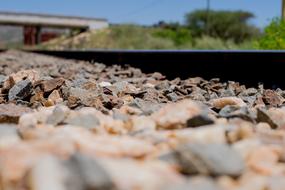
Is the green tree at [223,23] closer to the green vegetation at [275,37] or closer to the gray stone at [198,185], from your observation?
the green vegetation at [275,37]

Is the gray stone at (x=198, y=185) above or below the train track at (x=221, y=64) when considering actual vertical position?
above

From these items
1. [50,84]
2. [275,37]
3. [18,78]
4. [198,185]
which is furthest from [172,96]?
[275,37]

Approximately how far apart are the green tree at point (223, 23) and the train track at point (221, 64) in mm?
41844

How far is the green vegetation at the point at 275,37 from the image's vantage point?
8914 mm

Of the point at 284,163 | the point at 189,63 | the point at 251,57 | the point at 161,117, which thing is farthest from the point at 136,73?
the point at 284,163

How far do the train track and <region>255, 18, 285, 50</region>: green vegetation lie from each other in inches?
95.0

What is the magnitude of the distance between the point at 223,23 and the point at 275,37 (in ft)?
144

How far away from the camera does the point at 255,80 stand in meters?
5.20

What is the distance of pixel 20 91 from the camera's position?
151 inches

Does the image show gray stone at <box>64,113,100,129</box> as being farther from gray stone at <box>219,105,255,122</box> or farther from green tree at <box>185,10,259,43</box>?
green tree at <box>185,10,259,43</box>

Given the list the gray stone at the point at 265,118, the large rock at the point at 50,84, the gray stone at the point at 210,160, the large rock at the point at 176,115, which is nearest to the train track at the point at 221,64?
the large rock at the point at 50,84

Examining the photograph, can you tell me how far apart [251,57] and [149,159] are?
377 centimetres

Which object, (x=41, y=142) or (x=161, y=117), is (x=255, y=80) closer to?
(x=161, y=117)

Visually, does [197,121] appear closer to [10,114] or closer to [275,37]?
[10,114]
